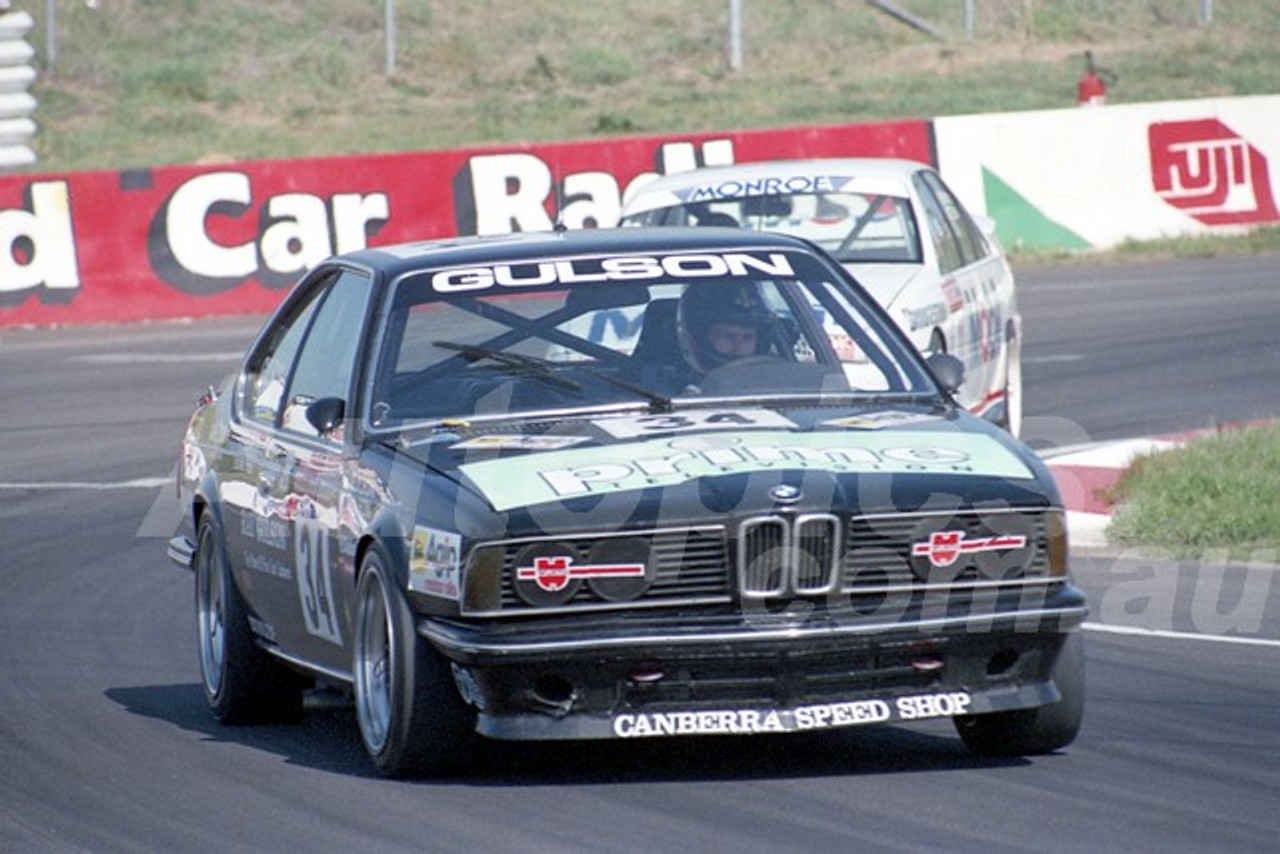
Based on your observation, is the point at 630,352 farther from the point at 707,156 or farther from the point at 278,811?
the point at 707,156

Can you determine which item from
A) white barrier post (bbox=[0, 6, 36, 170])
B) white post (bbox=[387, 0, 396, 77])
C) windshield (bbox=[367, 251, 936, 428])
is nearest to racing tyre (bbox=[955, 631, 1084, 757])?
windshield (bbox=[367, 251, 936, 428])

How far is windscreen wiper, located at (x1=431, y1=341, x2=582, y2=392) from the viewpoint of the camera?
7.78 m

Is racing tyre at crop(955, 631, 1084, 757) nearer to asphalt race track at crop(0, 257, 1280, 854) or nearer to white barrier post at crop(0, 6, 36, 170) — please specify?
asphalt race track at crop(0, 257, 1280, 854)

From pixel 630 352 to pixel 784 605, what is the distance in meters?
1.45

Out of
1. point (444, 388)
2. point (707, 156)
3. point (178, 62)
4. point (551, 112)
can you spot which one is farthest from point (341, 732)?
point (178, 62)

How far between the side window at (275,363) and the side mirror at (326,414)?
75 cm

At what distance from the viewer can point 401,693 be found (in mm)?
6883

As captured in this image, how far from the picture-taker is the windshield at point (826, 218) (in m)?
14.4

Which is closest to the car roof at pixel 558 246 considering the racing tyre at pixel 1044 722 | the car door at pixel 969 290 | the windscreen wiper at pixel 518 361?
the windscreen wiper at pixel 518 361

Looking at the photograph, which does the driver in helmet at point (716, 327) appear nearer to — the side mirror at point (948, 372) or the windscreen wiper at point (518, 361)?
the windscreen wiper at point (518, 361)

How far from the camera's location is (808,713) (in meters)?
6.75

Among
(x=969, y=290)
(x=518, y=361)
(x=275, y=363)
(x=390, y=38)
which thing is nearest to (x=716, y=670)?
(x=518, y=361)

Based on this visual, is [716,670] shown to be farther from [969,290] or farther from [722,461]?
[969,290]

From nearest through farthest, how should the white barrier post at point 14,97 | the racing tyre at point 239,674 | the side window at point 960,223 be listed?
1. the racing tyre at point 239,674
2. the side window at point 960,223
3. the white barrier post at point 14,97
